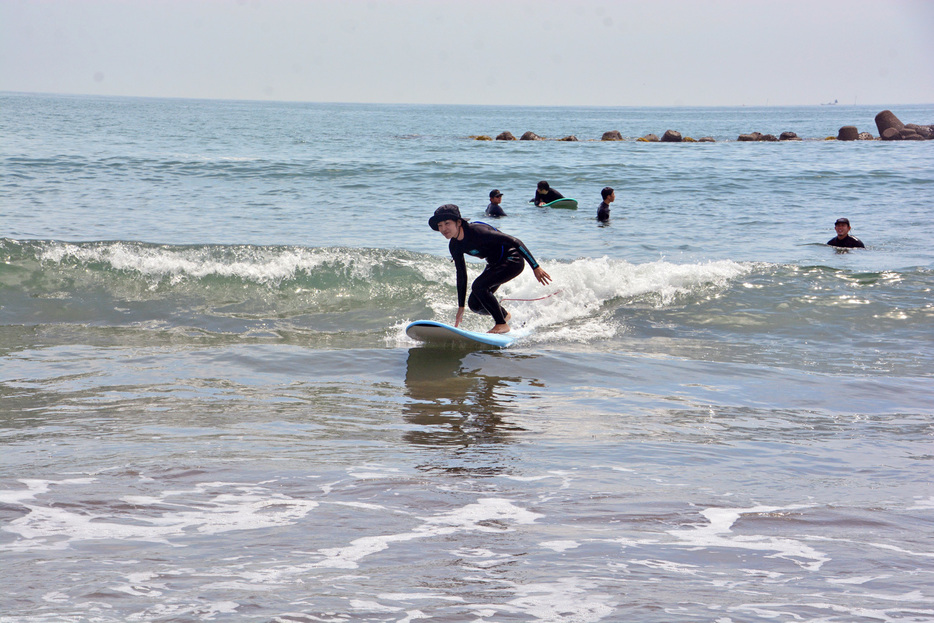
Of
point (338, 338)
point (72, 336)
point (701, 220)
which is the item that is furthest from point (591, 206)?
point (72, 336)

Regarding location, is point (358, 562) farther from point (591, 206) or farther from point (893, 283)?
point (591, 206)

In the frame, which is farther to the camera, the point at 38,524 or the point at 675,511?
the point at 675,511

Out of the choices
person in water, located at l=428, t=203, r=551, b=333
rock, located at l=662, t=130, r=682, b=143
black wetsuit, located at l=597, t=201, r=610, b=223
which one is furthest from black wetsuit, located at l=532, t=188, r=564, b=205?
rock, located at l=662, t=130, r=682, b=143

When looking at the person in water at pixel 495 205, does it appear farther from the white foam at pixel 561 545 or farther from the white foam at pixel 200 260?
the white foam at pixel 561 545

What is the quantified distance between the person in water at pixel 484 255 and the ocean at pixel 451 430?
2.09 ft

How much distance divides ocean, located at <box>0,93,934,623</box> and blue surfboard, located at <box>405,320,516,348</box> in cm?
19

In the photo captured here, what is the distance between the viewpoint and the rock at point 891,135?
54906mm

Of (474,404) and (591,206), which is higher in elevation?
(591,206)

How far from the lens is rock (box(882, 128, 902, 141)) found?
5491 cm

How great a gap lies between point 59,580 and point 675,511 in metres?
3.18

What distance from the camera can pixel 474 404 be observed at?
6949 mm

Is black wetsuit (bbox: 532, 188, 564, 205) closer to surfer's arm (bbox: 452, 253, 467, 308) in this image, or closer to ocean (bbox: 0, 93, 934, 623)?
ocean (bbox: 0, 93, 934, 623)

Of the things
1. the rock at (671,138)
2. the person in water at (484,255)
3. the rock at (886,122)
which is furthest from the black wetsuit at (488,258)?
the rock at (886,122)

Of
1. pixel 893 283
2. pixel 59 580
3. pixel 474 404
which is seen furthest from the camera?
pixel 893 283
